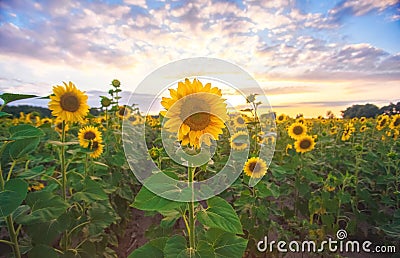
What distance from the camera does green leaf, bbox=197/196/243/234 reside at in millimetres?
1138

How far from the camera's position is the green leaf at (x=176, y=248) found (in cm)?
118

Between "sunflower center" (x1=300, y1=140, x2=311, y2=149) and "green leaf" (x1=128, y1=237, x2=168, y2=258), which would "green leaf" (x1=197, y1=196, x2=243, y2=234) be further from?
"sunflower center" (x1=300, y1=140, x2=311, y2=149)

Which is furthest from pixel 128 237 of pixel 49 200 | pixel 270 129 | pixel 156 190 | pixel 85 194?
pixel 156 190

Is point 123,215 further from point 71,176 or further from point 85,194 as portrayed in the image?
point 85,194

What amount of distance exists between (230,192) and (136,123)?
283 centimetres

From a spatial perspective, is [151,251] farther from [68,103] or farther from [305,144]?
[305,144]

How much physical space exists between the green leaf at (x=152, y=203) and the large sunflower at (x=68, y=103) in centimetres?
119

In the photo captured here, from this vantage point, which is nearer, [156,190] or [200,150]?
[156,190]

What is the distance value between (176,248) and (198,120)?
546 millimetres

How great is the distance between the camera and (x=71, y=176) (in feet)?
A: 6.94

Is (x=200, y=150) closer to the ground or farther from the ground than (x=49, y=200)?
farther from the ground

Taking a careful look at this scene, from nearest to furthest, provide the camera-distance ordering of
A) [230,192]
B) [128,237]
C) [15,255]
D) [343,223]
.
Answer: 1. [15,255]
2. [230,192]
3. [128,237]
4. [343,223]

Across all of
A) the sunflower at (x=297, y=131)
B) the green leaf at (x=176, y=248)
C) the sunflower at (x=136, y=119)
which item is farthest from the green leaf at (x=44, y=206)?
the sunflower at (x=136, y=119)

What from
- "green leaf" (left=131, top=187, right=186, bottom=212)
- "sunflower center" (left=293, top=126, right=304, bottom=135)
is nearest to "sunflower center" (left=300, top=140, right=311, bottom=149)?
"sunflower center" (left=293, top=126, right=304, bottom=135)
